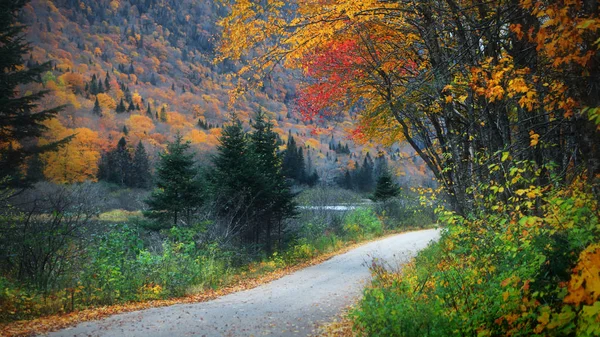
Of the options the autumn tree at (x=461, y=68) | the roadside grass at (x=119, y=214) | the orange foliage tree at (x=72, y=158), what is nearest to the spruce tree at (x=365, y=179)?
the roadside grass at (x=119, y=214)

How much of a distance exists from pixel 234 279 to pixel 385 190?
20.0 m

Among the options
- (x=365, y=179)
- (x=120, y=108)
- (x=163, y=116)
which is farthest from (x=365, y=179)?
(x=120, y=108)

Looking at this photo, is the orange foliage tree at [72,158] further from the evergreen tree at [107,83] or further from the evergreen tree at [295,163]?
the evergreen tree at [107,83]

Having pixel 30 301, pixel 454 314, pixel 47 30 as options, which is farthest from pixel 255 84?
pixel 47 30

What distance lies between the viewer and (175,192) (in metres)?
18.7

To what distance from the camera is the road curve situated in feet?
21.3

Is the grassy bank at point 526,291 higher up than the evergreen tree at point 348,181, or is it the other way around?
the evergreen tree at point 348,181

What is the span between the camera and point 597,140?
12.9ft

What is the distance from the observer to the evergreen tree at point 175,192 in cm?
1850

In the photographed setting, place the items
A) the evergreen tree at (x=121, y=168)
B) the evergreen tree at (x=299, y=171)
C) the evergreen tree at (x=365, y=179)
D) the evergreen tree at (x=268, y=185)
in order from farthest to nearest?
the evergreen tree at (x=365, y=179) → the evergreen tree at (x=299, y=171) → the evergreen tree at (x=121, y=168) → the evergreen tree at (x=268, y=185)

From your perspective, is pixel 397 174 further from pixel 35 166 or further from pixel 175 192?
pixel 35 166

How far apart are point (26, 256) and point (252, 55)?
7311 mm

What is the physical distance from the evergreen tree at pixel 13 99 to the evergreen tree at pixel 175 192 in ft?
18.0

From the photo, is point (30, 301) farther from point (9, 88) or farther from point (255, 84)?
point (9, 88)
